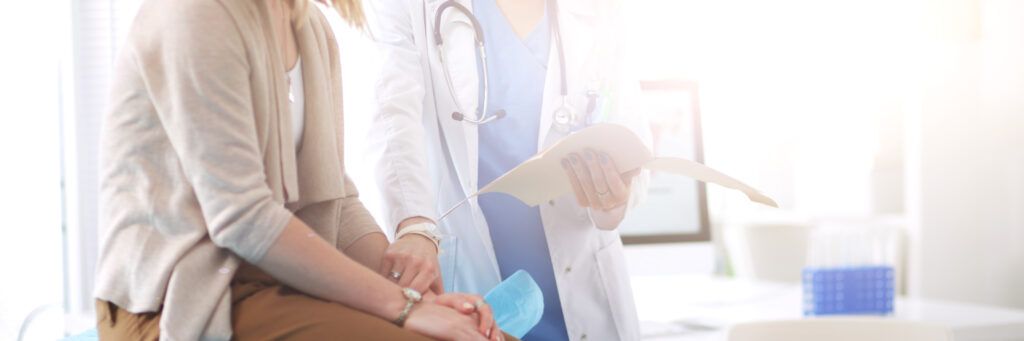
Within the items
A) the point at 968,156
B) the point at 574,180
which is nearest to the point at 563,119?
the point at 574,180

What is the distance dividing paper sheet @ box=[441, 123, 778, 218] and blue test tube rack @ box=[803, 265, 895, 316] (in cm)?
114

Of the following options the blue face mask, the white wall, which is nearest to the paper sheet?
the blue face mask

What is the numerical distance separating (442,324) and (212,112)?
26 cm

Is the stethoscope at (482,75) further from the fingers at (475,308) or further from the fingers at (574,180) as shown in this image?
the fingers at (475,308)

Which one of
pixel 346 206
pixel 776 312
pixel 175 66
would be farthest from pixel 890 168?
pixel 175 66

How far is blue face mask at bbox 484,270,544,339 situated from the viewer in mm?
1079

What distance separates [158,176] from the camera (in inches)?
28.3

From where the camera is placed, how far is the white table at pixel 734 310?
1779 millimetres

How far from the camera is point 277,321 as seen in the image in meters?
0.73

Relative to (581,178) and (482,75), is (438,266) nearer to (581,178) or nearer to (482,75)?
(581,178)

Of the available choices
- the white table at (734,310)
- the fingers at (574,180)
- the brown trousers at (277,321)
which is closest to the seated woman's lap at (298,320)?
the brown trousers at (277,321)

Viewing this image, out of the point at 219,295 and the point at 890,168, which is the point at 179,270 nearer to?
the point at 219,295

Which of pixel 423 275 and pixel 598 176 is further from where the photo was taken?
pixel 598 176

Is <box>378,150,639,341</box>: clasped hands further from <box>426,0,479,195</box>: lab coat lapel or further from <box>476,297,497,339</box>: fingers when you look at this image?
<box>426,0,479,195</box>: lab coat lapel
